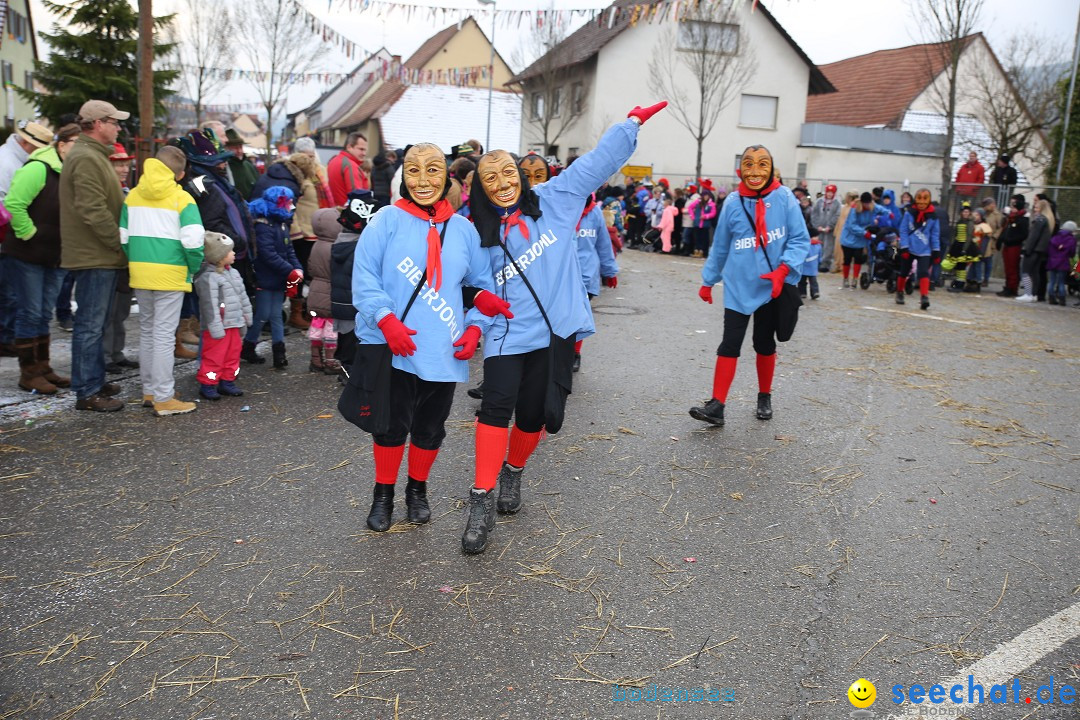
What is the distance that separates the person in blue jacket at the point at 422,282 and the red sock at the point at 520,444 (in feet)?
2.05

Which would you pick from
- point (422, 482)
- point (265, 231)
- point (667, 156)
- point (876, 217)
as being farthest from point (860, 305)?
point (667, 156)

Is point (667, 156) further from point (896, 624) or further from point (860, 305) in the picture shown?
point (896, 624)

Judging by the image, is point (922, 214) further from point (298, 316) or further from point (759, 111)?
point (759, 111)

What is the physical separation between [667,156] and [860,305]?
72.5 ft

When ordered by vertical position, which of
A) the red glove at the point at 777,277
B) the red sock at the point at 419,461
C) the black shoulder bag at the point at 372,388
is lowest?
the red sock at the point at 419,461

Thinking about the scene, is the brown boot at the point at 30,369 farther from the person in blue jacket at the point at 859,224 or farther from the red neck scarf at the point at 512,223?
the person in blue jacket at the point at 859,224

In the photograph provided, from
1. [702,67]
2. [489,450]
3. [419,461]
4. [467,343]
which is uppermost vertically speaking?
[702,67]

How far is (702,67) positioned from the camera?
31094 mm

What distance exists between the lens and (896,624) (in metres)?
3.56

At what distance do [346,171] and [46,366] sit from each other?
396 centimetres

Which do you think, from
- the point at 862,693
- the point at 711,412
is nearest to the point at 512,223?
the point at 862,693

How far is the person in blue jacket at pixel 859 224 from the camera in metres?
14.8

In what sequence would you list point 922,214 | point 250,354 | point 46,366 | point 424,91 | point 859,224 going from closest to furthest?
1. point 46,366
2. point 250,354
3. point 922,214
4. point 859,224
5. point 424,91

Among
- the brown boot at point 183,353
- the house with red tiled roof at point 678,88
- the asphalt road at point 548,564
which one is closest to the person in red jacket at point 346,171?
the brown boot at point 183,353
